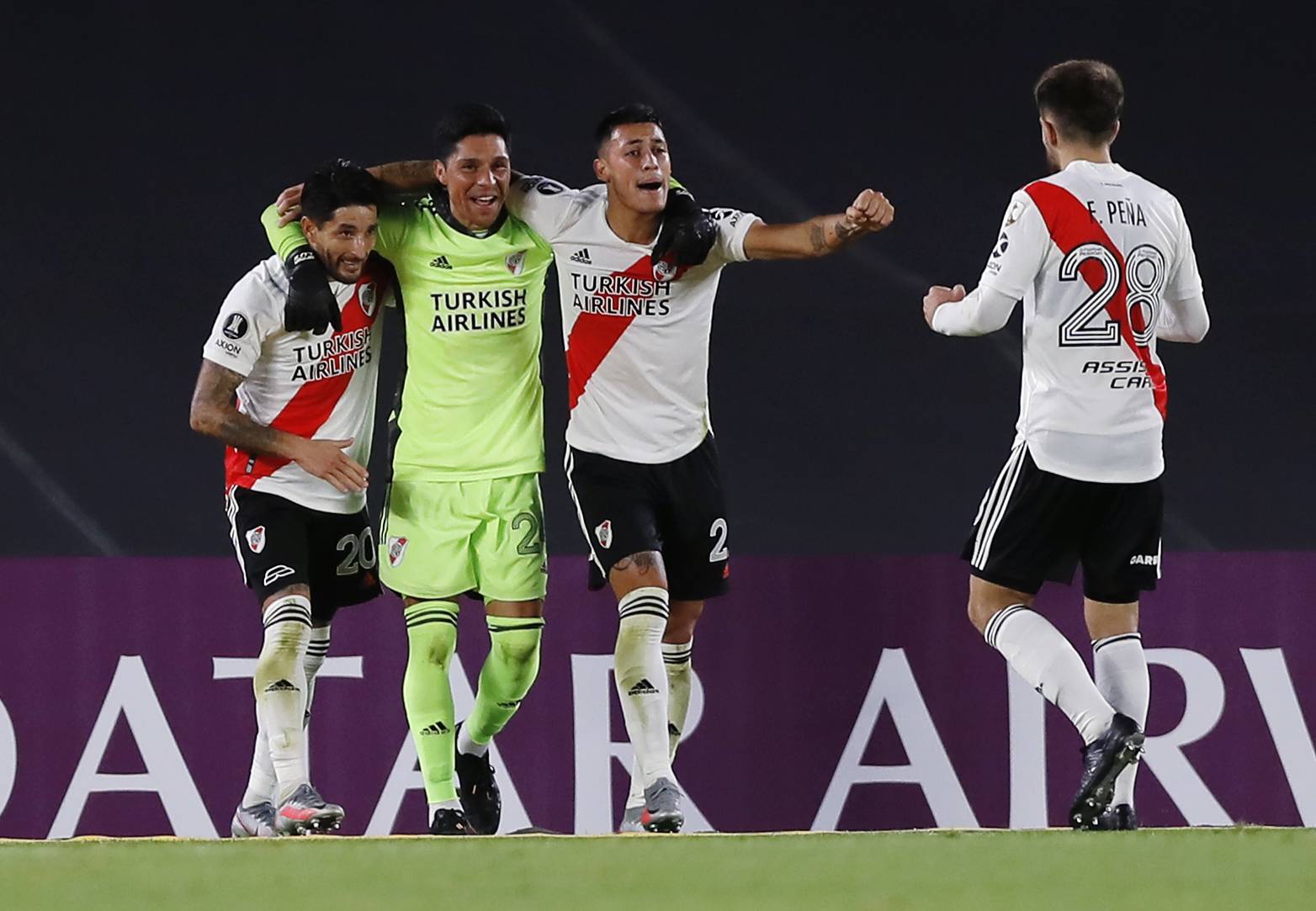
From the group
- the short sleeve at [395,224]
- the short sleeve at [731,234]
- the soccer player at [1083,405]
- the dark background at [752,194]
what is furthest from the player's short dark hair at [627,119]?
the dark background at [752,194]

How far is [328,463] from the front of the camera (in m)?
5.05

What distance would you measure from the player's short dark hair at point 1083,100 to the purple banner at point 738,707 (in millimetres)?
2296

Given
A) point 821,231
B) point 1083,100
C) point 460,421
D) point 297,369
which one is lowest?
point 460,421

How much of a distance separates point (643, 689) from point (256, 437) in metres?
1.18

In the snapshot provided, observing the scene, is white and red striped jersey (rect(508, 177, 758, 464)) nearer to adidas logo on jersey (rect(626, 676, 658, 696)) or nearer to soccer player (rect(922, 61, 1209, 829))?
adidas logo on jersey (rect(626, 676, 658, 696))

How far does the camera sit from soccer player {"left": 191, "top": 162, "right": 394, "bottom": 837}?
506 cm

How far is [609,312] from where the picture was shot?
5.09m

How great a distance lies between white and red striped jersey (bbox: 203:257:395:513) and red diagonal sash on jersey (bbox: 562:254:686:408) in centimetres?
56

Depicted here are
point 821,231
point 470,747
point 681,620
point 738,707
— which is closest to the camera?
point 821,231

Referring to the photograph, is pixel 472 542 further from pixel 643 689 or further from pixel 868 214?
pixel 868 214

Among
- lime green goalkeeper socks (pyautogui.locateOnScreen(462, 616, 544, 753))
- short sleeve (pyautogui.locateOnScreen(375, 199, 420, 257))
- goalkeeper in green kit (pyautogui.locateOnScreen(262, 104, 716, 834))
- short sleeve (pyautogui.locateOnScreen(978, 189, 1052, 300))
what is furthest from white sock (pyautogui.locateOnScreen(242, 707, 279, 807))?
short sleeve (pyautogui.locateOnScreen(978, 189, 1052, 300))

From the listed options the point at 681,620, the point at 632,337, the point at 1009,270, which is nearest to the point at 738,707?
the point at 681,620

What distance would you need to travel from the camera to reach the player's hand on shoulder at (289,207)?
17.2 feet

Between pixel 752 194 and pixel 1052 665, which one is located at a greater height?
pixel 752 194
